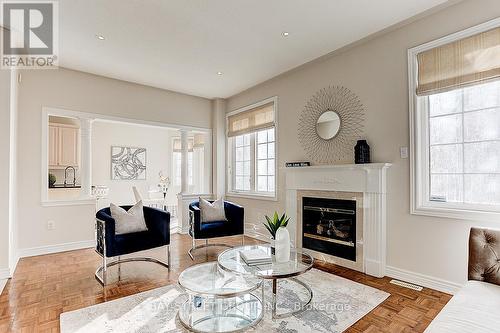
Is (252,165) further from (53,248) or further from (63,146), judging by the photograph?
(63,146)

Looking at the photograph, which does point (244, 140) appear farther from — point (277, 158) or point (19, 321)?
point (19, 321)

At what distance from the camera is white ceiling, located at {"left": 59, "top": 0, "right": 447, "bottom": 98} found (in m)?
2.61

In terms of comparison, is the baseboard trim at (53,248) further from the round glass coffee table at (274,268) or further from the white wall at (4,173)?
the round glass coffee table at (274,268)

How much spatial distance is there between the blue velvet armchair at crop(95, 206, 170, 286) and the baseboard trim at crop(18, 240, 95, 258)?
3.69 ft

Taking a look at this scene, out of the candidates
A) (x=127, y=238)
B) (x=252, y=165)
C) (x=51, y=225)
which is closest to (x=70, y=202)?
(x=51, y=225)

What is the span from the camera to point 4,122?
9.54ft

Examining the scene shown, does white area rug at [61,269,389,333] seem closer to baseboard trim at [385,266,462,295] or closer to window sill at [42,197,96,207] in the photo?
baseboard trim at [385,266,462,295]

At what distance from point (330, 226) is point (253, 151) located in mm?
2130

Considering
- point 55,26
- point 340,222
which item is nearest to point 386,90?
point 340,222

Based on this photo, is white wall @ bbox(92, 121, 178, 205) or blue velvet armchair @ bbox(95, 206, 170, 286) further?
white wall @ bbox(92, 121, 178, 205)

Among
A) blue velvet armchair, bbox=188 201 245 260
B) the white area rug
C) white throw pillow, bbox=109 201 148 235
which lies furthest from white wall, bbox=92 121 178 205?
the white area rug

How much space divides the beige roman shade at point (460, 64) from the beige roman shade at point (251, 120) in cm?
234

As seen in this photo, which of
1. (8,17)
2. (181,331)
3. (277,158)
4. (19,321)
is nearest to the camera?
(181,331)

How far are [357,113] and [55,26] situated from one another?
3.57m
